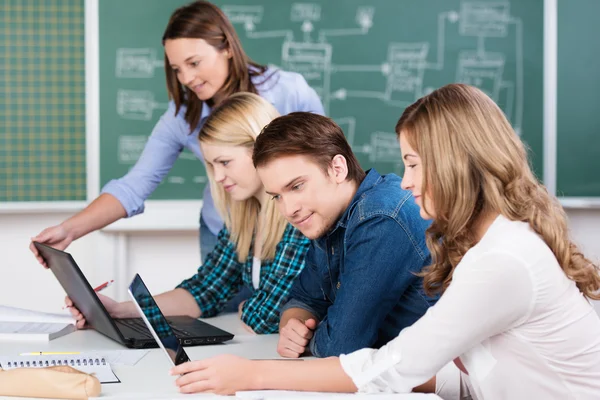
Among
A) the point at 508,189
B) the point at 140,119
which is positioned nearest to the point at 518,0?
the point at 140,119

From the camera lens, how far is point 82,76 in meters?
3.48

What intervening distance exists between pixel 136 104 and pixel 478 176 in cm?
258

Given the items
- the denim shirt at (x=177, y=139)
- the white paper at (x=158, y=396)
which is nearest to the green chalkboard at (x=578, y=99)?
the denim shirt at (x=177, y=139)

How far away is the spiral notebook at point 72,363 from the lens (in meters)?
1.39

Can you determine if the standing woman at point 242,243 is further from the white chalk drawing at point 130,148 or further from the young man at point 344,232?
the white chalk drawing at point 130,148

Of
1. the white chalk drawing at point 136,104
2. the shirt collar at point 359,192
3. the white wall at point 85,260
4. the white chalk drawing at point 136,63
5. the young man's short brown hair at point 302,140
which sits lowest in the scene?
the white wall at point 85,260

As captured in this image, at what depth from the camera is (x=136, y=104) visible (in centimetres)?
353

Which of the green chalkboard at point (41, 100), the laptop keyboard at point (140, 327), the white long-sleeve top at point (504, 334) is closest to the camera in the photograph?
the white long-sleeve top at point (504, 334)

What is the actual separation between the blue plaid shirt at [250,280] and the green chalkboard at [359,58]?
1440 millimetres

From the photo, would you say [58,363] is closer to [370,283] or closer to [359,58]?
[370,283]

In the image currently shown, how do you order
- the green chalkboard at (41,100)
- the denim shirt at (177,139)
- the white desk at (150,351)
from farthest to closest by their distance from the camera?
the green chalkboard at (41,100), the denim shirt at (177,139), the white desk at (150,351)

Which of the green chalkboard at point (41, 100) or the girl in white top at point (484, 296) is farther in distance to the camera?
the green chalkboard at point (41, 100)

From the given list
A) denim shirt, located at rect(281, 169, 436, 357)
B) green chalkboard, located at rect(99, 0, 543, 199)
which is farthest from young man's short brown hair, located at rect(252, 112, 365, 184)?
green chalkboard, located at rect(99, 0, 543, 199)

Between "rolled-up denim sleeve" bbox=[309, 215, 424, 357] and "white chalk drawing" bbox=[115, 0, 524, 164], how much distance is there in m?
2.12
